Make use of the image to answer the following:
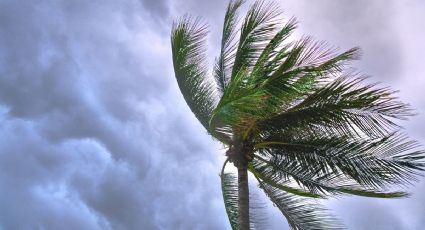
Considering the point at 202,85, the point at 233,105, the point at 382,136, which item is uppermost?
the point at 202,85

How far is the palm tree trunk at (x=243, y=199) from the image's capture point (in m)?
11.9

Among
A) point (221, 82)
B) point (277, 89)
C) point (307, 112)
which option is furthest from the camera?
point (221, 82)

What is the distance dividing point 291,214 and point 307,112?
2941 mm

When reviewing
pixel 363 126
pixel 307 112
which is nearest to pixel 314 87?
pixel 307 112

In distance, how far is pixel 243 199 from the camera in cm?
1215

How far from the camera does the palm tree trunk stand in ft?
39.0

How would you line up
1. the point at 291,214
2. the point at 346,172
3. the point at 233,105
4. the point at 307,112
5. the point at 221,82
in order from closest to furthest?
the point at 233,105 → the point at 307,112 → the point at 346,172 → the point at 291,214 → the point at 221,82

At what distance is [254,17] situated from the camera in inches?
499

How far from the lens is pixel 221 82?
45.3ft

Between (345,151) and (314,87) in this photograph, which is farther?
(345,151)

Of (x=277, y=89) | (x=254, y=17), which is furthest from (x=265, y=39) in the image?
(x=277, y=89)

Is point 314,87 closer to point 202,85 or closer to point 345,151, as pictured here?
point 345,151

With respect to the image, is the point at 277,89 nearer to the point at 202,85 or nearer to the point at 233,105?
the point at 233,105

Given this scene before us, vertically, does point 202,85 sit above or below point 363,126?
above
